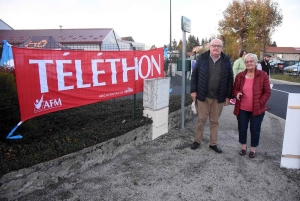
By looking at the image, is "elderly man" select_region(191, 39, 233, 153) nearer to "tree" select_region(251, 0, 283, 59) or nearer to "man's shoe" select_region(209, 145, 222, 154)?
"man's shoe" select_region(209, 145, 222, 154)

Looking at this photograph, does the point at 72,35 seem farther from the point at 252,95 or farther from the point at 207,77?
the point at 252,95

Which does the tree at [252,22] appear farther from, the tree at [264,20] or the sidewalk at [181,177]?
the sidewalk at [181,177]

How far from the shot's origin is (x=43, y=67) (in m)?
3.14

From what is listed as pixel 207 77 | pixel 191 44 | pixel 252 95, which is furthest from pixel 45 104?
pixel 191 44

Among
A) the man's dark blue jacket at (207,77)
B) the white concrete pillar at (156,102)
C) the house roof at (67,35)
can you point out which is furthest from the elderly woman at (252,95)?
the house roof at (67,35)

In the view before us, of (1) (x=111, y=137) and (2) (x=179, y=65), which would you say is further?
(2) (x=179, y=65)

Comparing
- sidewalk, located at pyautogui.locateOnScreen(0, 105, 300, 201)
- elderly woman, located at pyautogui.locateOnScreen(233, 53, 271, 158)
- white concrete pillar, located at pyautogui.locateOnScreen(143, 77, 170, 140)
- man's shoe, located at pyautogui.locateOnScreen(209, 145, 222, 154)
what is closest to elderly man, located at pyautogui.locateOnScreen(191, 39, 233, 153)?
man's shoe, located at pyautogui.locateOnScreen(209, 145, 222, 154)

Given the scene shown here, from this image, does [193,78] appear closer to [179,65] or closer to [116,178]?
[179,65]

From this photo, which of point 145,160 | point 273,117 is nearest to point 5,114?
point 145,160

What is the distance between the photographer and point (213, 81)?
3.92m

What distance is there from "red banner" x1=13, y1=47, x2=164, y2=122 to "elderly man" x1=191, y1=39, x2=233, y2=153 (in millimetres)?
1329

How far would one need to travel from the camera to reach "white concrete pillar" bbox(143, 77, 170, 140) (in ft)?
15.4

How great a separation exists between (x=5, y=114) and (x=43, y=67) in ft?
2.73

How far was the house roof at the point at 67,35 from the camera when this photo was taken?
30531 millimetres
